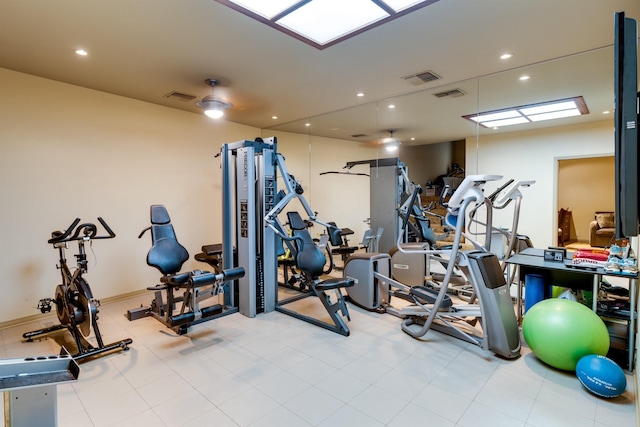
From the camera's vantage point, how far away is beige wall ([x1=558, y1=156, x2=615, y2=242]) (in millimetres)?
3178

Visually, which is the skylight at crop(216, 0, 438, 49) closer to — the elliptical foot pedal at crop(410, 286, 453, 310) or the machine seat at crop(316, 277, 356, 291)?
the machine seat at crop(316, 277, 356, 291)

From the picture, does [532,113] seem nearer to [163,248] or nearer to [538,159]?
[538,159]

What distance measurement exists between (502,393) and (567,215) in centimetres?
226

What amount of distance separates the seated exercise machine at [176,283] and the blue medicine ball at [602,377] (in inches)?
118

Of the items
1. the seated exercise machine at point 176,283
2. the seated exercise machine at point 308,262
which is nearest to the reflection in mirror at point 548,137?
the seated exercise machine at point 308,262

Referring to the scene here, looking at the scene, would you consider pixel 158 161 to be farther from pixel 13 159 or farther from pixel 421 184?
pixel 421 184

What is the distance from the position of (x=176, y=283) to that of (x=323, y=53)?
8.96 ft

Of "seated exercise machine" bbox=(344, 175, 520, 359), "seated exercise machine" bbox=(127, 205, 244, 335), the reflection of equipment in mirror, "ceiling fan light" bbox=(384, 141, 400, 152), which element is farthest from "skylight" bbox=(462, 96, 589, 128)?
"seated exercise machine" bbox=(127, 205, 244, 335)

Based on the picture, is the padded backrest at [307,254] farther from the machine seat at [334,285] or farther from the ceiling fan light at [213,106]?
the ceiling fan light at [213,106]

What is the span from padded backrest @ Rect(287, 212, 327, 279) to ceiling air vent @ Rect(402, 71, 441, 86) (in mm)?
2273

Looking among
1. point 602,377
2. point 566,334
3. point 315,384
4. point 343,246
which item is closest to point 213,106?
point 343,246

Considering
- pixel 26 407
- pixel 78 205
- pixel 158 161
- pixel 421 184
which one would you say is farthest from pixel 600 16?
pixel 78 205

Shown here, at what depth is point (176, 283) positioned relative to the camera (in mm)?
3193

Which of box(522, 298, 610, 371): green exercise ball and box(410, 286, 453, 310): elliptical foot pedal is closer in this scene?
box(522, 298, 610, 371): green exercise ball
